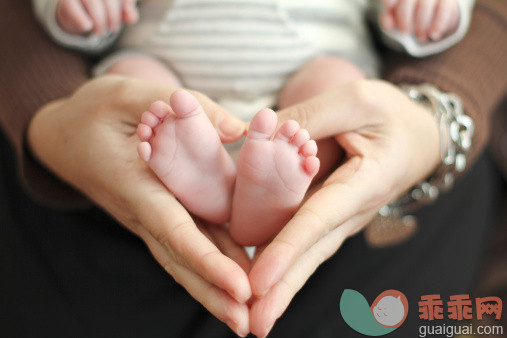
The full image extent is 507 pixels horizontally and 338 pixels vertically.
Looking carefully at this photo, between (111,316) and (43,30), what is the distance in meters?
0.46

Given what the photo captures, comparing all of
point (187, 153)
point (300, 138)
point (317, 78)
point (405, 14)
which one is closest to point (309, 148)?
point (300, 138)

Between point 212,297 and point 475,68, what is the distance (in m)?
0.56

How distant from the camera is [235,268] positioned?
36cm

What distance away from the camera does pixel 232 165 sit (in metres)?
0.46

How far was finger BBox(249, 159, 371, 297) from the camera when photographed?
0.36 metres

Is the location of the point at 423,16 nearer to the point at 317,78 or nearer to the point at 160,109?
the point at 317,78

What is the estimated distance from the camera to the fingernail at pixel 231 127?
1.43 feet

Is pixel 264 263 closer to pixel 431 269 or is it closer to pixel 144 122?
pixel 144 122

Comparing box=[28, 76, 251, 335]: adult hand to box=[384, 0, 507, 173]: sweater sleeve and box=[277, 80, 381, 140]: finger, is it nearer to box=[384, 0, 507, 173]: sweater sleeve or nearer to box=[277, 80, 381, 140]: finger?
box=[277, 80, 381, 140]: finger

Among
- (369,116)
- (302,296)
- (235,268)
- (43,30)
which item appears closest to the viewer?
(235,268)

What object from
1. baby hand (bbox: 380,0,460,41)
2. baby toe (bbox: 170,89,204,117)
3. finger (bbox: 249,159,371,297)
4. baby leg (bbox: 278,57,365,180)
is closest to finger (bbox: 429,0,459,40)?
baby hand (bbox: 380,0,460,41)

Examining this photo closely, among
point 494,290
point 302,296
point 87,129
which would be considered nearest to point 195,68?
point 87,129

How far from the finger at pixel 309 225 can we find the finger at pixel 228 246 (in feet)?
0.18
